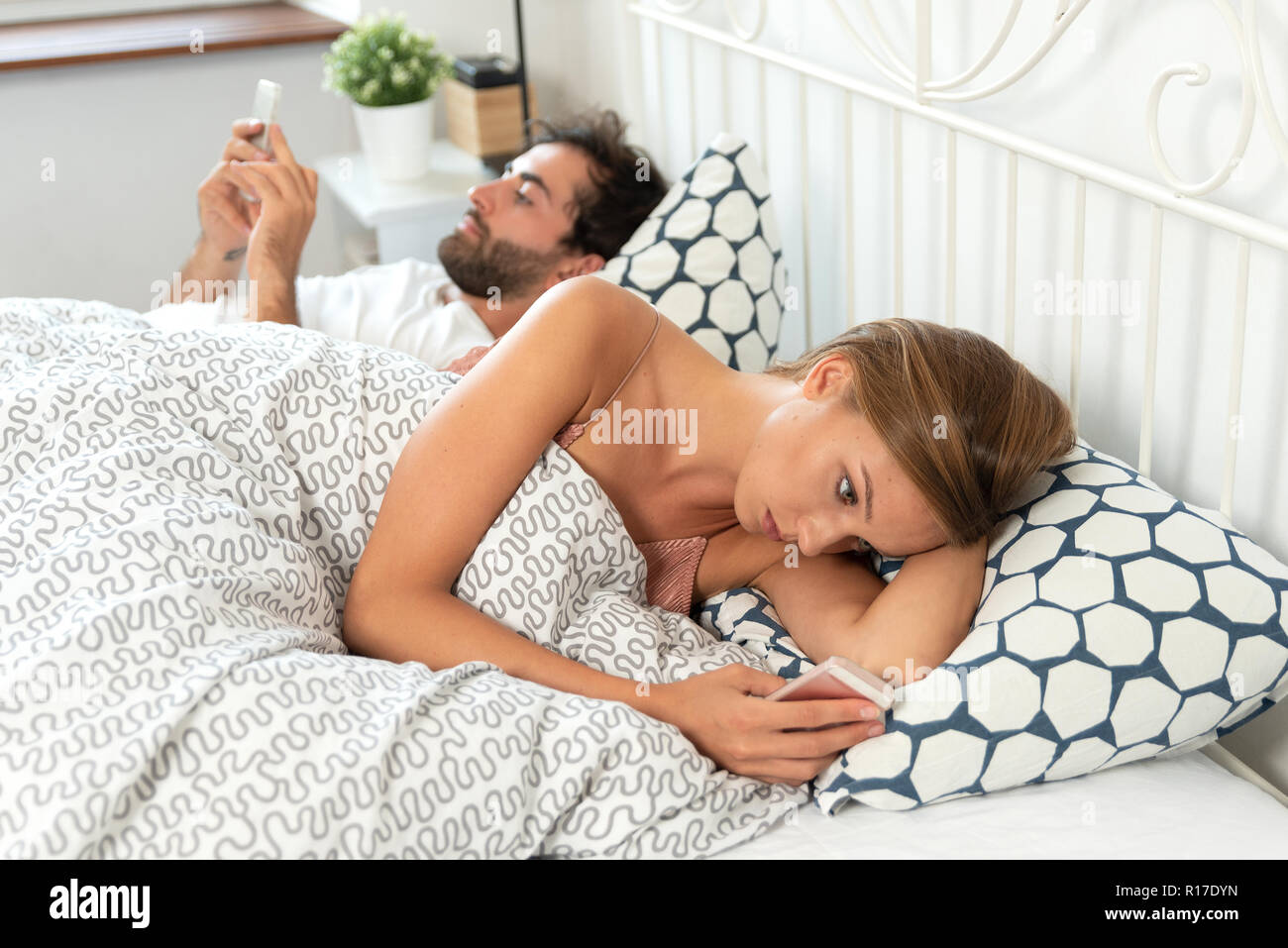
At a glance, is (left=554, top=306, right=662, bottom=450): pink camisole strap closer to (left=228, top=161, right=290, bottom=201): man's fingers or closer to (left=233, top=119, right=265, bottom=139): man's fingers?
(left=228, top=161, right=290, bottom=201): man's fingers

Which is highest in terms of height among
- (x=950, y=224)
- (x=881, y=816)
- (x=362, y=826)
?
(x=950, y=224)

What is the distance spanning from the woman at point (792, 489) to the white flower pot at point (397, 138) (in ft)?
4.19

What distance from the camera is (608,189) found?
6.34ft

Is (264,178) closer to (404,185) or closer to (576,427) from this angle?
(404,185)

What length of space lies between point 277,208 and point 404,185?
0.64 meters

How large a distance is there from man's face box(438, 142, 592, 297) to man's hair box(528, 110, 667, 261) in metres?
0.02

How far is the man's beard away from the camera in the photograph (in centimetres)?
190

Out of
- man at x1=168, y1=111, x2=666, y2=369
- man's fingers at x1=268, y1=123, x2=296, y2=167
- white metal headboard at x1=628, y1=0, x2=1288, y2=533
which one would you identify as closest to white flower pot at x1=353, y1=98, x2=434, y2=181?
man at x1=168, y1=111, x2=666, y2=369

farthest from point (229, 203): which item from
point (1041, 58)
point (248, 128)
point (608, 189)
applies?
point (1041, 58)

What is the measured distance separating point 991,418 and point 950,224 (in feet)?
1.24
